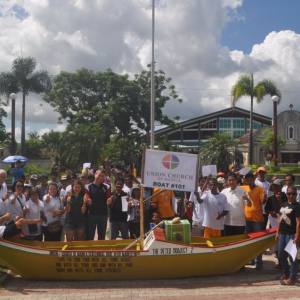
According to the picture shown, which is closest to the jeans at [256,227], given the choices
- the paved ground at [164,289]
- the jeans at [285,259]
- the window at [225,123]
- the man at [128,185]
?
the paved ground at [164,289]

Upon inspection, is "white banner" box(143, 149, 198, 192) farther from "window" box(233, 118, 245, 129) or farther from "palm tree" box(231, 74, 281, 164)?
"window" box(233, 118, 245, 129)

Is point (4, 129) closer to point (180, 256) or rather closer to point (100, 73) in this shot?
point (100, 73)

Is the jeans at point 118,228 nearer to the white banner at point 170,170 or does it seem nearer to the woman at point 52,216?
the woman at point 52,216

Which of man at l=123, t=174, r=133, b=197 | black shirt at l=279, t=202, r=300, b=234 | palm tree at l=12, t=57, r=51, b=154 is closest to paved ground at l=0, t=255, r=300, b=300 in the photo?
black shirt at l=279, t=202, r=300, b=234

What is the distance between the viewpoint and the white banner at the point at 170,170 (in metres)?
9.27

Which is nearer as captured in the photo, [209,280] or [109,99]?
[209,280]

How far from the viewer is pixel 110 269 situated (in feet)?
29.1

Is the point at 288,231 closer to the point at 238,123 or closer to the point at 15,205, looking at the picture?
the point at 15,205

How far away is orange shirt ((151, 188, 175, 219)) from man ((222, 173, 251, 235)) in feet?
3.80

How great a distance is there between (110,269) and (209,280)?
1730 mm

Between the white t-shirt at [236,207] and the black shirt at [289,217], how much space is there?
1345 mm

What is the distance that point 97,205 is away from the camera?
34.0 feet

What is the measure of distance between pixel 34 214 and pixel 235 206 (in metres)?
3.83

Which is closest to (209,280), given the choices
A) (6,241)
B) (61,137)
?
(6,241)
